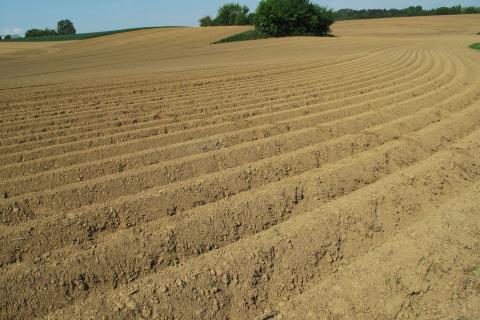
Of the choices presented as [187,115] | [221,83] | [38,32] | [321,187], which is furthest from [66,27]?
[321,187]

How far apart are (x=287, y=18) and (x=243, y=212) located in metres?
34.9

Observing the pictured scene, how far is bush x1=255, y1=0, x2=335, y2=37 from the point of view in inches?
1412

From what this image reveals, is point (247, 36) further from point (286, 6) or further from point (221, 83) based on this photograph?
point (221, 83)

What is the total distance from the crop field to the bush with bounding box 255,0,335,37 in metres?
31.0

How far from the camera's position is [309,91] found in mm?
8438

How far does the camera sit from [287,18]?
35.8 meters

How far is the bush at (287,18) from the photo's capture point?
35875 mm

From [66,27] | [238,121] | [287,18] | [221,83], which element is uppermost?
[66,27]

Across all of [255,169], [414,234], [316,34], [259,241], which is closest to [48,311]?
[259,241]

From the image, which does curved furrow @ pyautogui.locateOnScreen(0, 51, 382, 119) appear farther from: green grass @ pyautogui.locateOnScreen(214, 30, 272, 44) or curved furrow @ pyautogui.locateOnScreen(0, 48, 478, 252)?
green grass @ pyautogui.locateOnScreen(214, 30, 272, 44)

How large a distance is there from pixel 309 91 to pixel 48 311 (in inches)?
268

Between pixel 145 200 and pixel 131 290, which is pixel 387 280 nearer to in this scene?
pixel 131 290

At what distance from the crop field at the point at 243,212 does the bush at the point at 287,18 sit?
31.0m

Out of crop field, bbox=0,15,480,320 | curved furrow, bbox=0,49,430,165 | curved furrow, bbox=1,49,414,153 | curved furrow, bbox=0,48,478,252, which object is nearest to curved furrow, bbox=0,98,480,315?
crop field, bbox=0,15,480,320
